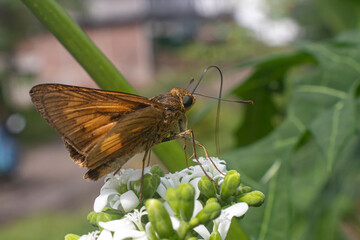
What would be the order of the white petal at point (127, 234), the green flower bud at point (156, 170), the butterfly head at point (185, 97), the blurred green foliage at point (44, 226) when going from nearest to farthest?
the white petal at point (127, 234), the green flower bud at point (156, 170), the butterfly head at point (185, 97), the blurred green foliage at point (44, 226)

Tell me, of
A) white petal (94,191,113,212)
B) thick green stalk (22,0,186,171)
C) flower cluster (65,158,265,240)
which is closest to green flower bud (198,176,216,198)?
flower cluster (65,158,265,240)

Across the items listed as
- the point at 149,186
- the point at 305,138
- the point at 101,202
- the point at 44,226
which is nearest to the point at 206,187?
the point at 149,186

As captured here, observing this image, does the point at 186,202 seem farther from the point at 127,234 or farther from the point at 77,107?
the point at 77,107

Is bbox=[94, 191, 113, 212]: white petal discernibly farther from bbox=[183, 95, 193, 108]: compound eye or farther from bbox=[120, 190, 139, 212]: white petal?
bbox=[183, 95, 193, 108]: compound eye

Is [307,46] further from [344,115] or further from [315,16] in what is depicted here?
[315,16]

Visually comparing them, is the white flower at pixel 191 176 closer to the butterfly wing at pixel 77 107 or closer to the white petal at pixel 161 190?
the white petal at pixel 161 190

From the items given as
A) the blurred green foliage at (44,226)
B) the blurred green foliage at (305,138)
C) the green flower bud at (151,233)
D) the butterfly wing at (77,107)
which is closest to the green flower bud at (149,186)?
the green flower bud at (151,233)

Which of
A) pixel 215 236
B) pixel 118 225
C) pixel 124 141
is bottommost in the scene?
pixel 215 236
